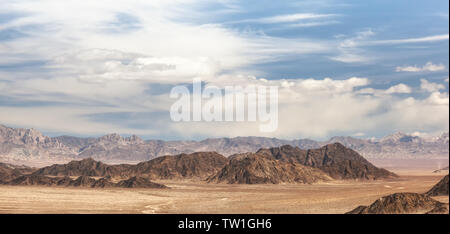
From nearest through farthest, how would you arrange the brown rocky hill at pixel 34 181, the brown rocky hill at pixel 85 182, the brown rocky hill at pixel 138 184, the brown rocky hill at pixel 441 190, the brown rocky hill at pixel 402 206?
the brown rocky hill at pixel 402 206
the brown rocky hill at pixel 441 190
the brown rocky hill at pixel 138 184
the brown rocky hill at pixel 85 182
the brown rocky hill at pixel 34 181

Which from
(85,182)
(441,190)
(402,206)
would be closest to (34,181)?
(85,182)

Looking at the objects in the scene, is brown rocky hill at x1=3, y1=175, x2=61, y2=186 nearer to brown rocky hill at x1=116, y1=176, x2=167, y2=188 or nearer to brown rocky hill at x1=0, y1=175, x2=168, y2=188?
brown rocky hill at x1=0, y1=175, x2=168, y2=188

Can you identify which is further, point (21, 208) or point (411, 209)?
point (21, 208)

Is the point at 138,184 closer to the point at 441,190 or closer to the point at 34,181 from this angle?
the point at 34,181

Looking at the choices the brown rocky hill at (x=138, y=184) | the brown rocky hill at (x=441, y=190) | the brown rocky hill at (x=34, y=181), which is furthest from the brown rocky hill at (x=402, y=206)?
the brown rocky hill at (x=34, y=181)

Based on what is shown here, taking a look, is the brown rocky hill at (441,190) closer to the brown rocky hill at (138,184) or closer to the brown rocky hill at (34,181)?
the brown rocky hill at (138,184)
